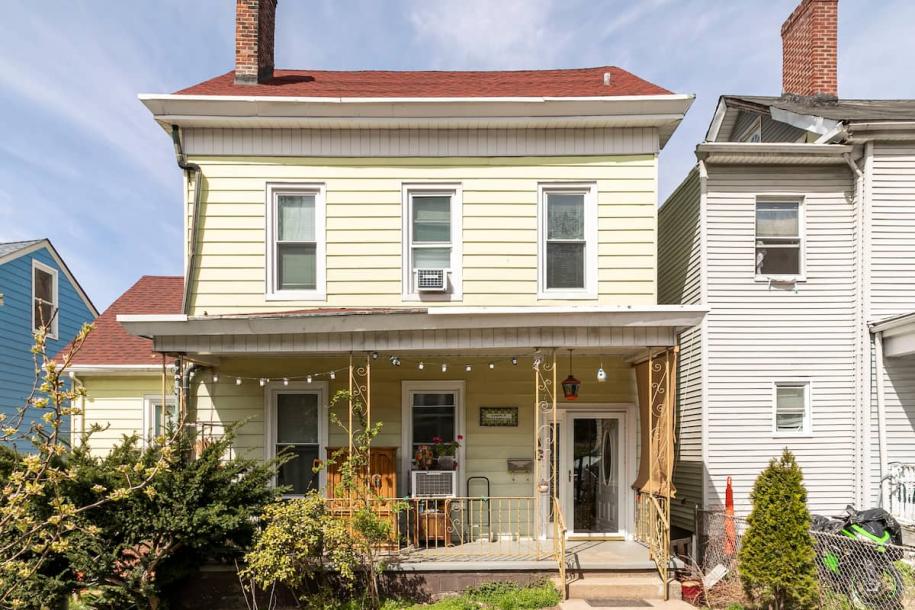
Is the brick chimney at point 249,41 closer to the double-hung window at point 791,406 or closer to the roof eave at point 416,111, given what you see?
the roof eave at point 416,111

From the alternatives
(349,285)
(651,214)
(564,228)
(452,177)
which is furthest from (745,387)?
(349,285)

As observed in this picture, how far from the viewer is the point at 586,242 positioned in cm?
966

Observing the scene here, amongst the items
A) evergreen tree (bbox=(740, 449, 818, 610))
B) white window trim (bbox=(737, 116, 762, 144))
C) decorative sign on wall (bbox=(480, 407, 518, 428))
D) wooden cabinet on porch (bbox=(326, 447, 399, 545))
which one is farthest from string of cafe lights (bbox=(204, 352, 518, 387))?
white window trim (bbox=(737, 116, 762, 144))

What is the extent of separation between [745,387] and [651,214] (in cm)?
318

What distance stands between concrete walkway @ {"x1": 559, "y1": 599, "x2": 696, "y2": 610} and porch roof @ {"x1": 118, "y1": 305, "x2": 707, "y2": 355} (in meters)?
3.17

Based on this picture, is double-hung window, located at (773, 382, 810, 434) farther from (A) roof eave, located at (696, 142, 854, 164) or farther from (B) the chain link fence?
(A) roof eave, located at (696, 142, 854, 164)

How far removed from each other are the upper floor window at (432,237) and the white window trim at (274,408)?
2181 mm

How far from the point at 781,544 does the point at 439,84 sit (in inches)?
334

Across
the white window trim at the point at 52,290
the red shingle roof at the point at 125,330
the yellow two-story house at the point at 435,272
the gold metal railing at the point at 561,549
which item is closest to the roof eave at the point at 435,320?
the yellow two-story house at the point at 435,272

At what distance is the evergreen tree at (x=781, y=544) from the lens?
6.91 meters

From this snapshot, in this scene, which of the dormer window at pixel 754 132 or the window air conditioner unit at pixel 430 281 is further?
the dormer window at pixel 754 132

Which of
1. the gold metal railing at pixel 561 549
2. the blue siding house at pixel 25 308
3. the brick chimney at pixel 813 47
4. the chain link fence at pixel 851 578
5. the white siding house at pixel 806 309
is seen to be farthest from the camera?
the blue siding house at pixel 25 308

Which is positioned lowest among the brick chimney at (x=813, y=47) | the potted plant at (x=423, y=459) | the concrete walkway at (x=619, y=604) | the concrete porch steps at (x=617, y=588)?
the concrete walkway at (x=619, y=604)

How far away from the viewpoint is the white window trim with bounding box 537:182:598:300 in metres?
9.54
